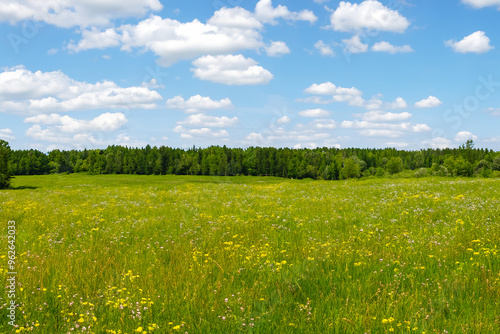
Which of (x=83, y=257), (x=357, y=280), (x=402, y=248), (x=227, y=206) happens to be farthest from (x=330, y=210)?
(x=83, y=257)

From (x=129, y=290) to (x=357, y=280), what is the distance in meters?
3.78

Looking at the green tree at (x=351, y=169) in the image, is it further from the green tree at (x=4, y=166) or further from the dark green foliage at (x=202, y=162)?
the green tree at (x=4, y=166)

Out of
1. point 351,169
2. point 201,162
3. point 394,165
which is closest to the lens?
point 351,169

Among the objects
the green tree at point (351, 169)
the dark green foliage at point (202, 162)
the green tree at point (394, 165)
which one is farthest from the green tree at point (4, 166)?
the green tree at point (394, 165)

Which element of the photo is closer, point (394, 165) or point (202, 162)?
point (202, 162)

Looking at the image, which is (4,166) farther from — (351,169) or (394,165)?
(394,165)

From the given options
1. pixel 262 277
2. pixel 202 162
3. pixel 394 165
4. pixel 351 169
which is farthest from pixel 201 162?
pixel 262 277

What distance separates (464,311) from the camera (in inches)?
177

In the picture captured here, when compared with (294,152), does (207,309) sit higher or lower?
lower

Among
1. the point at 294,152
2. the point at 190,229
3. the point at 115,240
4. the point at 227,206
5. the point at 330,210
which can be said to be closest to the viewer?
the point at 115,240

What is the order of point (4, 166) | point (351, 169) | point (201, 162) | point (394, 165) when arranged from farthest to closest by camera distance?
point (394, 165)
point (201, 162)
point (351, 169)
point (4, 166)

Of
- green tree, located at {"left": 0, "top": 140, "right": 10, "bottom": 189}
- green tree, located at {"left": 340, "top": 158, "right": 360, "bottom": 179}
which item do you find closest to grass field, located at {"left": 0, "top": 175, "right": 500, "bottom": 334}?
green tree, located at {"left": 0, "top": 140, "right": 10, "bottom": 189}

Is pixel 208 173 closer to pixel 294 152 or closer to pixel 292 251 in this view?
pixel 294 152

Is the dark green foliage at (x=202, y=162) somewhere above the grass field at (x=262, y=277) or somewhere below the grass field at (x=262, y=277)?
above
